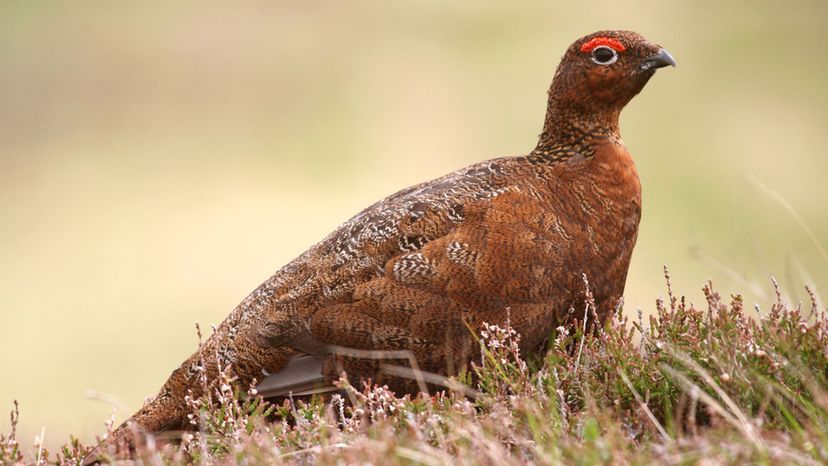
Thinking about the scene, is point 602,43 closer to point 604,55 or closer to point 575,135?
point 604,55

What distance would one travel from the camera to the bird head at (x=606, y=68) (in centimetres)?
494

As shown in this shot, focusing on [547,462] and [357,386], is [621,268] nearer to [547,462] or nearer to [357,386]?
[357,386]

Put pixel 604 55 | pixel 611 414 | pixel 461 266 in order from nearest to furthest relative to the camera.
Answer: pixel 611 414 < pixel 461 266 < pixel 604 55

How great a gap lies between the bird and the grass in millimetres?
208

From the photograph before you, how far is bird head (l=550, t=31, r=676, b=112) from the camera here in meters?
4.94

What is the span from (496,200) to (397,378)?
3.27 ft

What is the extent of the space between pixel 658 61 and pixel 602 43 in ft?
1.01

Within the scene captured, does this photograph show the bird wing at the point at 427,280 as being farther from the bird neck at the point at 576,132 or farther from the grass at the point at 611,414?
the bird neck at the point at 576,132

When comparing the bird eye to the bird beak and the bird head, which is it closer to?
the bird head

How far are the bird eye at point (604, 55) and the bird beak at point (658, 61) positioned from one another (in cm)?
16

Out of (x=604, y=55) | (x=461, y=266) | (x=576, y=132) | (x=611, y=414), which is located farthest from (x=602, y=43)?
(x=611, y=414)

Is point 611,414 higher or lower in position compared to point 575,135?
lower

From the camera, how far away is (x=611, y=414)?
3463mm

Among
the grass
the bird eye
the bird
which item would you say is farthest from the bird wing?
the bird eye
